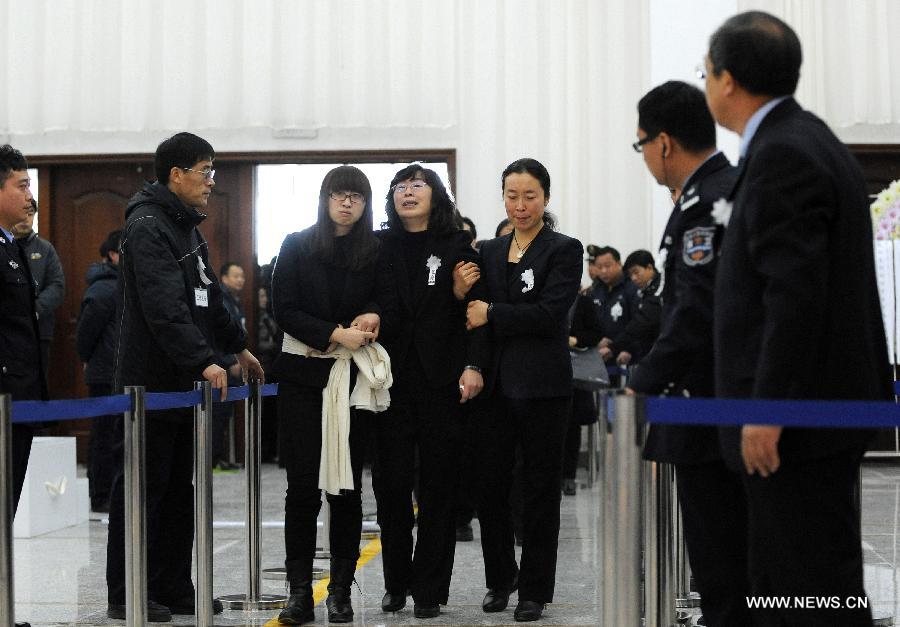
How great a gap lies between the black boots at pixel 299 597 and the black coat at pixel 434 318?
2.59ft

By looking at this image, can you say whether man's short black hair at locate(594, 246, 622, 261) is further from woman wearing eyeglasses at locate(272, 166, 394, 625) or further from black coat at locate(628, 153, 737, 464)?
black coat at locate(628, 153, 737, 464)

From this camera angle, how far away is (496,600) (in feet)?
15.6

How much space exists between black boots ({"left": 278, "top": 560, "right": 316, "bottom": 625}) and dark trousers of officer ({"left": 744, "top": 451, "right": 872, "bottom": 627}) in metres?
2.26

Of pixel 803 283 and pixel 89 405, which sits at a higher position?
pixel 803 283

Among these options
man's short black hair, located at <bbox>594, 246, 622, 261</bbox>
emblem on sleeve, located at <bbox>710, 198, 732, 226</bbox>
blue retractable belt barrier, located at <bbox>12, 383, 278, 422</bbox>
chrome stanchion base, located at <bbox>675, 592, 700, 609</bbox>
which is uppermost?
man's short black hair, located at <bbox>594, 246, 622, 261</bbox>

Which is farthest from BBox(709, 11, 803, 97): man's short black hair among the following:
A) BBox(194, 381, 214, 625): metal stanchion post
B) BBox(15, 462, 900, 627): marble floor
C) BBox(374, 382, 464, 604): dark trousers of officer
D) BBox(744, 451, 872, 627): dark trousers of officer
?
BBox(194, 381, 214, 625): metal stanchion post

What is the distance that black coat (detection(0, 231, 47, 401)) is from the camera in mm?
4195

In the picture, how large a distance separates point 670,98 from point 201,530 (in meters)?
2.17

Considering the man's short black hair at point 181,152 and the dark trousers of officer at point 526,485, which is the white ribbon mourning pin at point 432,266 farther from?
the man's short black hair at point 181,152

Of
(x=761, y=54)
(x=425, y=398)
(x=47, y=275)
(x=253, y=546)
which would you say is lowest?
(x=253, y=546)

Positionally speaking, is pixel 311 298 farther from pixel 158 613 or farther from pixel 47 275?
pixel 47 275

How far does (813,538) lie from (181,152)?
2968mm

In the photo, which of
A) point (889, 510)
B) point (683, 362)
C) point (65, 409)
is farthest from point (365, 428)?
point (889, 510)

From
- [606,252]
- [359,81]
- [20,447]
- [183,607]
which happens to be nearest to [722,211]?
[20,447]
